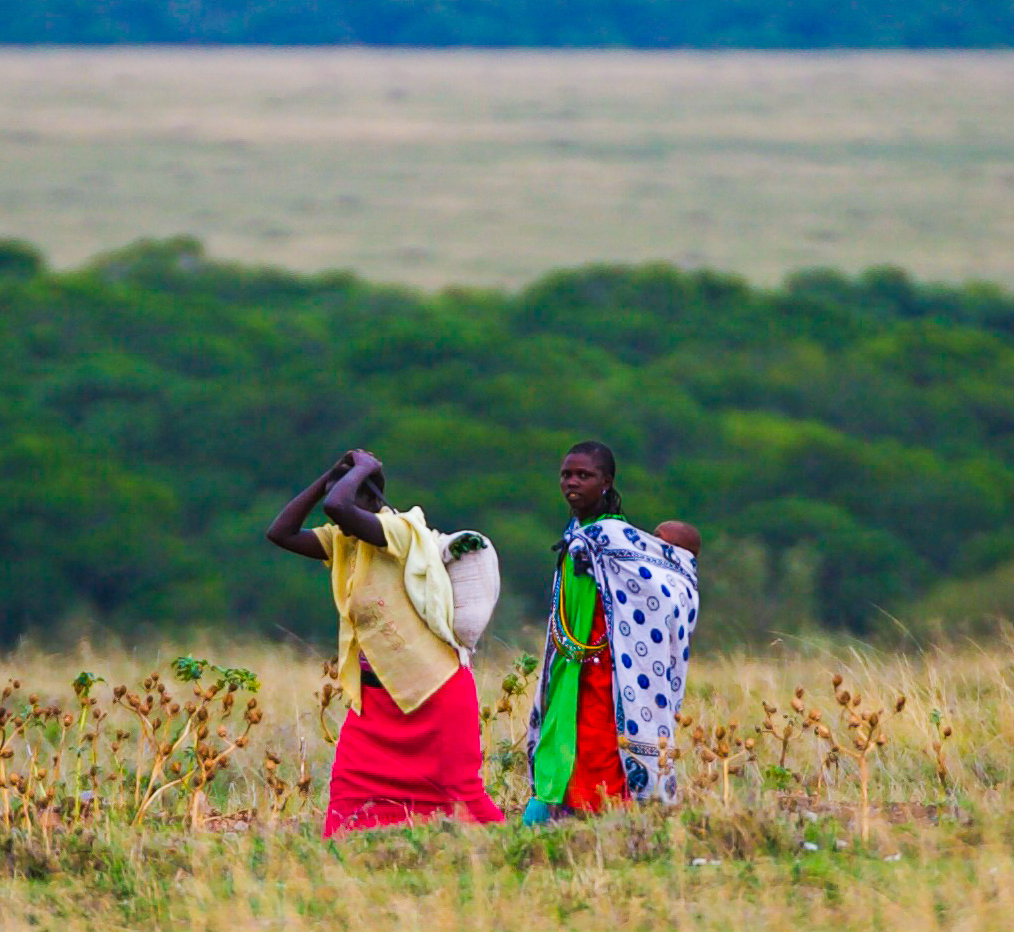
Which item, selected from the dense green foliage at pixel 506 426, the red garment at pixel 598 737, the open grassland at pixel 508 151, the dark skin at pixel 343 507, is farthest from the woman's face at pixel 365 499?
the open grassland at pixel 508 151

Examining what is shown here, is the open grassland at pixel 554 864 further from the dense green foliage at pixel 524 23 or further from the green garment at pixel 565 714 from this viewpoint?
the dense green foliage at pixel 524 23

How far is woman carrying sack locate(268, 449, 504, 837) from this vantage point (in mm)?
5043

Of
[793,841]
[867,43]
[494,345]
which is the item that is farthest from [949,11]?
[793,841]

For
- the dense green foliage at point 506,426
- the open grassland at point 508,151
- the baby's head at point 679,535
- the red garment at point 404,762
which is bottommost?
the red garment at point 404,762

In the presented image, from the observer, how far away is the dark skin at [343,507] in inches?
193

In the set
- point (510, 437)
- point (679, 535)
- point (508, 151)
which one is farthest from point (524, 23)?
point (679, 535)

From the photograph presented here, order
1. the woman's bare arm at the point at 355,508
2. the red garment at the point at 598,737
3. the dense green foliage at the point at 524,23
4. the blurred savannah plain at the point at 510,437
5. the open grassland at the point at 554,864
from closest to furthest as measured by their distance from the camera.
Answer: the open grassland at the point at 554,864 < the blurred savannah plain at the point at 510,437 < the woman's bare arm at the point at 355,508 < the red garment at the point at 598,737 < the dense green foliage at the point at 524,23

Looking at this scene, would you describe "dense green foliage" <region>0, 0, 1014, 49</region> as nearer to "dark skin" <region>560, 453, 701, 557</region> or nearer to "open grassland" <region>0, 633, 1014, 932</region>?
"dark skin" <region>560, 453, 701, 557</region>

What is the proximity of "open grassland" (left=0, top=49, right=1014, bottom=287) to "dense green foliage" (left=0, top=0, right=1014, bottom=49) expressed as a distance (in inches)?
57.4

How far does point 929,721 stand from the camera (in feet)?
21.0

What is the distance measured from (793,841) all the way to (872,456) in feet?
88.4

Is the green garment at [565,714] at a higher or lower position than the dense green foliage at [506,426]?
lower

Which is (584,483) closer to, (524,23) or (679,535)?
(679,535)

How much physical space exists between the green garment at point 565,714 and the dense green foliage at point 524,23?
144 ft
